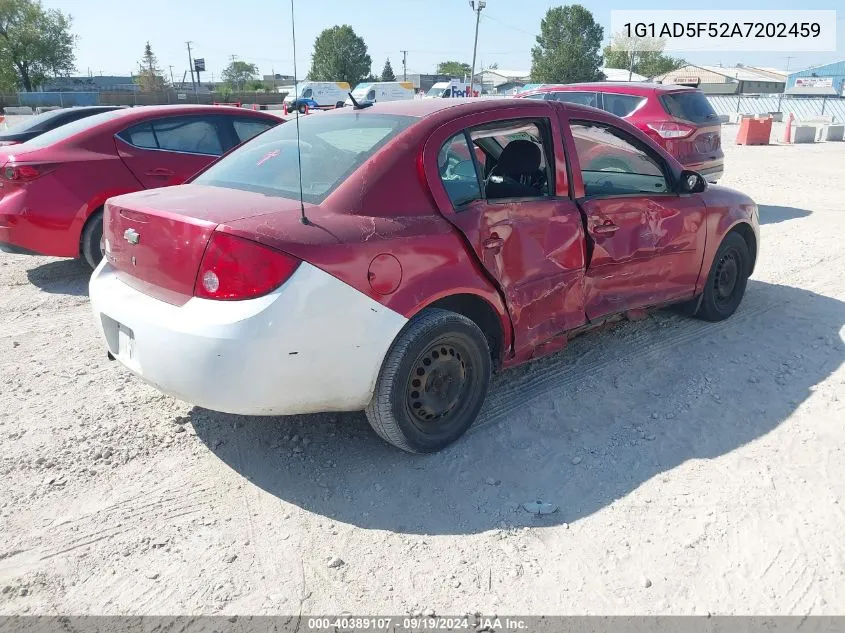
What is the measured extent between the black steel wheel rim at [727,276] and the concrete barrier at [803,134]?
20.4m

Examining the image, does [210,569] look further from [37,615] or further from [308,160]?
[308,160]

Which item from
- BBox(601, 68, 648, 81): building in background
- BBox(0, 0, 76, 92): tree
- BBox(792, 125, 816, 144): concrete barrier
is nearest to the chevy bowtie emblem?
BBox(792, 125, 816, 144): concrete barrier

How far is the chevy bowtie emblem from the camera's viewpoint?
9.75 ft

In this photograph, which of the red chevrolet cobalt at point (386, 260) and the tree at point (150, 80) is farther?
the tree at point (150, 80)

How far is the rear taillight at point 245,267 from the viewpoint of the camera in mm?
2590

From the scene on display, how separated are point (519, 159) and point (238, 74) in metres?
104

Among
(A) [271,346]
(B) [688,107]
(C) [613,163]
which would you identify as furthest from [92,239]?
(B) [688,107]

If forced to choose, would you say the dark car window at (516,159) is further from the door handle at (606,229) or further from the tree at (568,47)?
the tree at (568,47)

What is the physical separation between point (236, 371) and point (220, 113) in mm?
5055

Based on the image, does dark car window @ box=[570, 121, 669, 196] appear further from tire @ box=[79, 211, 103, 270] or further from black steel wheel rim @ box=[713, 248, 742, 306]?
tire @ box=[79, 211, 103, 270]

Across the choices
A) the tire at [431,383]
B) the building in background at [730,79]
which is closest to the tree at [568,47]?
the building in background at [730,79]

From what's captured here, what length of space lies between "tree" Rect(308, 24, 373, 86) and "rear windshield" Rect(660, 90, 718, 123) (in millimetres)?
83112

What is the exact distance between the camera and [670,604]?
2.36 metres

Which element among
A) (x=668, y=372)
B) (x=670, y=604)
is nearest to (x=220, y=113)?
(x=668, y=372)
